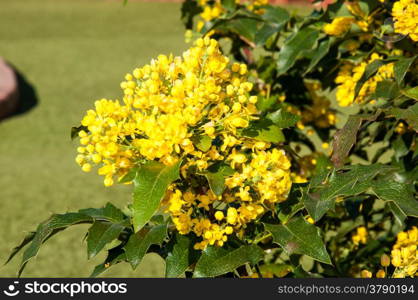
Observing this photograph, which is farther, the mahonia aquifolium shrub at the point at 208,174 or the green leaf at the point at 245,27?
the green leaf at the point at 245,27

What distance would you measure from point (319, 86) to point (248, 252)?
2.53ft

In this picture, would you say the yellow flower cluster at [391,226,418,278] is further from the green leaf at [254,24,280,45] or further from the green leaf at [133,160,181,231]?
the green leaf at [254,24,280,45]

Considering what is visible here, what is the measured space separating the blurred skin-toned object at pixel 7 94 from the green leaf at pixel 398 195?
4.17 meters

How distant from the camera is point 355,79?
4.27 ft

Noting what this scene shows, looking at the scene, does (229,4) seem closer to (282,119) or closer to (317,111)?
(317,111)

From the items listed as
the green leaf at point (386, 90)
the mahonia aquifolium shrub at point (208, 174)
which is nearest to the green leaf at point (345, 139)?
the mahonia aquifolium shrub at point (208, 174)

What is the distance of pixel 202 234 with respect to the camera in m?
0.94

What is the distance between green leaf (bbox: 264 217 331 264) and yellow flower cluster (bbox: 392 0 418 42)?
0.38 metres

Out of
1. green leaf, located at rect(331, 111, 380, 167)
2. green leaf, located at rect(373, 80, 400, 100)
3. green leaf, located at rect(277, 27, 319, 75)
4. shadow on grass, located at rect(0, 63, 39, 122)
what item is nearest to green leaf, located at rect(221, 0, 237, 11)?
green leaf, located at rect(277, 27, 319, 75)

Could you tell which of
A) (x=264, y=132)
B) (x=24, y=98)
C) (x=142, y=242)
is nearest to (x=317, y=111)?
(x=264, y=132)

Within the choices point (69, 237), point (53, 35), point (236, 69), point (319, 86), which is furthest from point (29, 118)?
point (236, 69)

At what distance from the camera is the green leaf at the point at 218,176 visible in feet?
2.77

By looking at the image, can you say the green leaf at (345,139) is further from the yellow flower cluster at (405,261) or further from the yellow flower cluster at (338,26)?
the yellow flower cluster at (338,26)

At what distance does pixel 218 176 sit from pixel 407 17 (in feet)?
1.47
